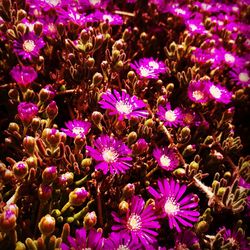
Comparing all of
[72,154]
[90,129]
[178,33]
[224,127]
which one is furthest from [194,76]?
[72,154]

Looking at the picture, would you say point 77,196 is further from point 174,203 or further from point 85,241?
point 174,203

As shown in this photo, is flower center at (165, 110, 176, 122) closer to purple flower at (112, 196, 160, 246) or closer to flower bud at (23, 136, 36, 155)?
purple flower at (112, 196, 160, 246)

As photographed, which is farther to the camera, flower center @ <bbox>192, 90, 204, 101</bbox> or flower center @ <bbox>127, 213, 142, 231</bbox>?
flower center @ <bbox>192, 90, 204, 101</bbox>

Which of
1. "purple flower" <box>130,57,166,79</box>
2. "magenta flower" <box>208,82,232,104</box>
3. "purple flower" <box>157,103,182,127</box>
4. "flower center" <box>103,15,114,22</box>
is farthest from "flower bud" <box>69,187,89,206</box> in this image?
"flower center" <box>103,15,114,22</box>

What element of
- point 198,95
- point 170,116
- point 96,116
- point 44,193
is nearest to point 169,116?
point 170,116

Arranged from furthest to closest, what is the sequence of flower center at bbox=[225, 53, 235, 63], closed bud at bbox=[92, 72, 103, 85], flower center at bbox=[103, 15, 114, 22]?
flower center at bbox=[225, 53, 235, 63] < flower center at bbox=[103, 15, 114, 22] < closed bud at bbox=[92, 72, 103, 85]

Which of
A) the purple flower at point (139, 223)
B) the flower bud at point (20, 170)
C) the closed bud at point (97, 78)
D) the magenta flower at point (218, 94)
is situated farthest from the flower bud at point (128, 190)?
the magenta flower at point (218, 94)

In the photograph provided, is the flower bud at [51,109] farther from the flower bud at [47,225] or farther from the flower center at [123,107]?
the flower bud at [47,225]
